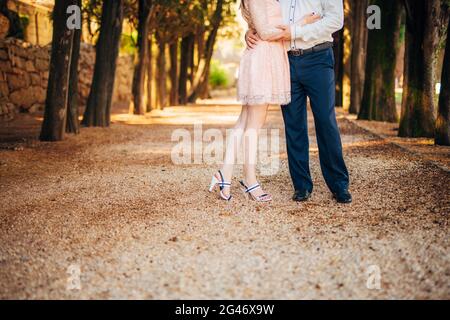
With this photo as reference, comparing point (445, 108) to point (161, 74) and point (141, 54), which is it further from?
point (161, 74)

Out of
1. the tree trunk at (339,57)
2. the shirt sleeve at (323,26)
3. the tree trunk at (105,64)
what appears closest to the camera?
the shirt sleeve at (323,26)

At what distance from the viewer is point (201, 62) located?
2669cm

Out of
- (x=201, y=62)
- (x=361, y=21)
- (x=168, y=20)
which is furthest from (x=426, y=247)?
(x=201, y=62)

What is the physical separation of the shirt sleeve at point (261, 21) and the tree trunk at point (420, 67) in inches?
230

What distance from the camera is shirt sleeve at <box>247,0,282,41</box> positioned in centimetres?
455

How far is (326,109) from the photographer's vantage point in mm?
4742

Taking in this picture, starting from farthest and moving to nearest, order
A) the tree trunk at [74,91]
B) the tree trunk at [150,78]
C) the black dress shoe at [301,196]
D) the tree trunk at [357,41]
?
1. the tree trunk at [150,78]
2. the tree trunk at [357,41]
3. the tree trunk at [74,91]
4. the black dress shoe at [301,196]

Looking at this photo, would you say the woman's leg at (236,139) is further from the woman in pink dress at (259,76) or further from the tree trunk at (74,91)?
the tree trunk at (74,91)

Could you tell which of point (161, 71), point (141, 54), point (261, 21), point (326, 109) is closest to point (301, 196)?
point (326, 109)

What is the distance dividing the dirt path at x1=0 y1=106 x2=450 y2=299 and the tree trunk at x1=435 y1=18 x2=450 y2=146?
1.76 m

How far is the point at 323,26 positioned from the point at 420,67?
573 centimetres

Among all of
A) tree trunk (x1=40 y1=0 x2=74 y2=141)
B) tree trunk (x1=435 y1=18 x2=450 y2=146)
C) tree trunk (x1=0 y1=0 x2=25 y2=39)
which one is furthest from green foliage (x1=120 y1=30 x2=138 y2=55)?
tree trunk (x1=435 y1=18 x2=450 y2=146)

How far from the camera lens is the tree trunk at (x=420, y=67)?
9.38 metres

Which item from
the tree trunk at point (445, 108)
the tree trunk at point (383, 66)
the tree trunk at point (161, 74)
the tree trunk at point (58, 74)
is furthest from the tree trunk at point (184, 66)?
the tree trunk at point (445, 108)
